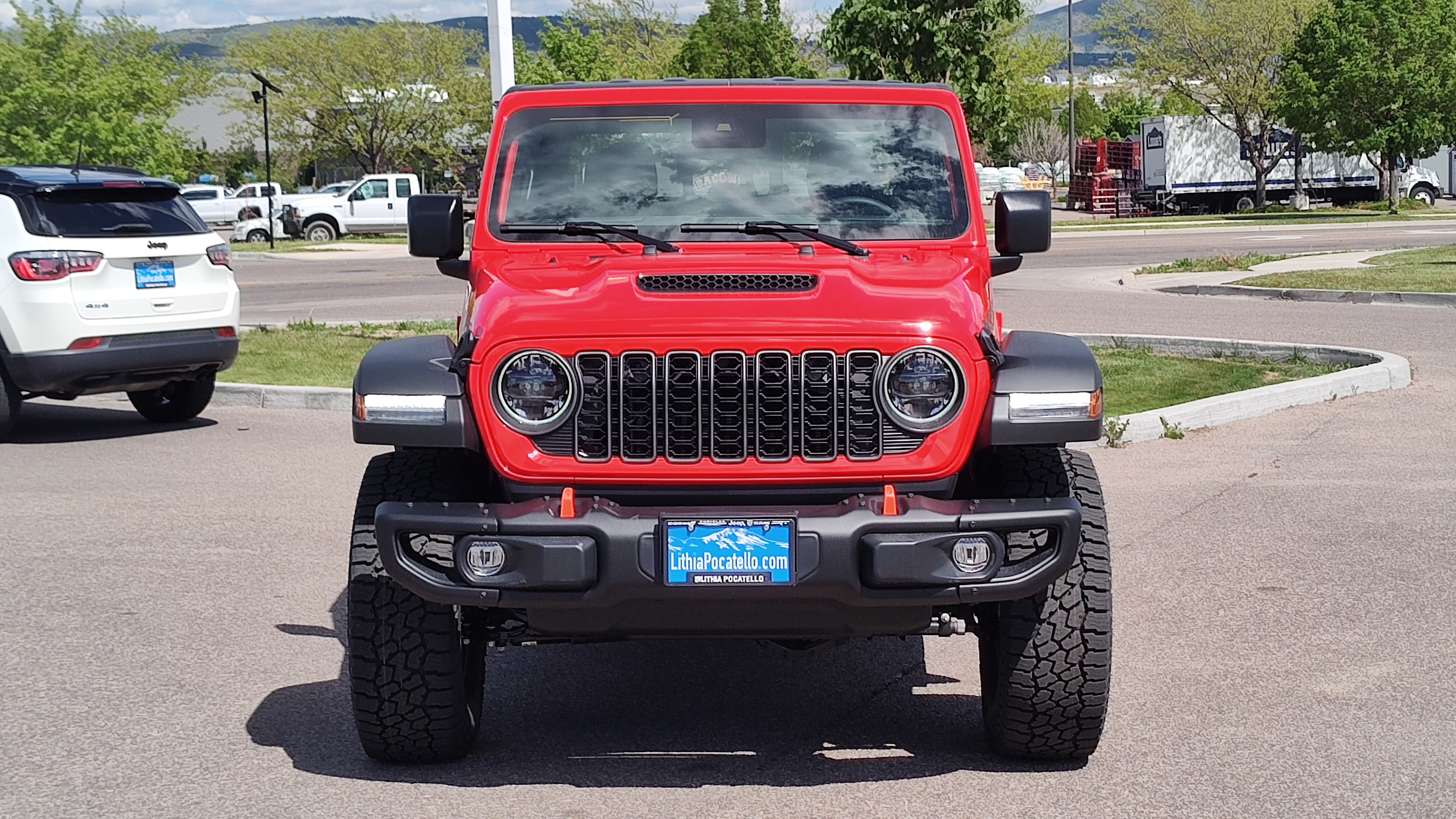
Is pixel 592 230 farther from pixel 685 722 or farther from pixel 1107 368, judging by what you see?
pixel 1107 368

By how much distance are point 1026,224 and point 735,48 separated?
4414 centimetres

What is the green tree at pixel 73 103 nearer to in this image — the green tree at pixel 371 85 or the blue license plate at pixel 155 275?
the green tree at pixel 371 85

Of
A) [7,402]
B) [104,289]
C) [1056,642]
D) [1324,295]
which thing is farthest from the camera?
[1324,295]

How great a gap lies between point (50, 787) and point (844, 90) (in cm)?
339

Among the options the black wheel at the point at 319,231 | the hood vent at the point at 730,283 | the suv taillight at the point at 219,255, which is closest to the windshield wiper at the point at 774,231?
the hood vent at the point at 730,283

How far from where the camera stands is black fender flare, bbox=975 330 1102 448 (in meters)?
4.51

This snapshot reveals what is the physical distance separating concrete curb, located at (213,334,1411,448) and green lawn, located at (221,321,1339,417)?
183 millimetres

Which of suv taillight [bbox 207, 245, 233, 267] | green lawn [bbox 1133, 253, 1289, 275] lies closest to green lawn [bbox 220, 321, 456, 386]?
suv taillight [bbox 207, 245, 233, 267]

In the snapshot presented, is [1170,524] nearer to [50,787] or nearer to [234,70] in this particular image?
[50,787]

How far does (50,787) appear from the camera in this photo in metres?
4.72

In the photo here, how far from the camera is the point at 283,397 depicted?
12.8 m

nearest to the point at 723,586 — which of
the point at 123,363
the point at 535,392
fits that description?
the point at 535,392

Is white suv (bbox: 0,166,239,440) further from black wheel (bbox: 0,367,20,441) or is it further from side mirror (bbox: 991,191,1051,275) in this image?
side mirror (bbox: 991,191,1051,275)

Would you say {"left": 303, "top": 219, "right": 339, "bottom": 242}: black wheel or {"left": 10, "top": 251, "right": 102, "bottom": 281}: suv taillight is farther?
{"left": 303, "top": 219, "right": 339, "bottom": 242}: black wheel
